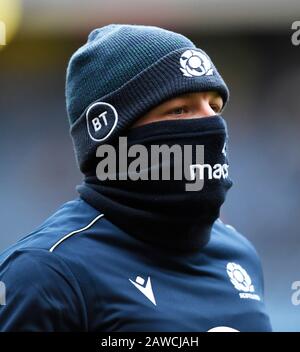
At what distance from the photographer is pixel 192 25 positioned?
6.36 meters

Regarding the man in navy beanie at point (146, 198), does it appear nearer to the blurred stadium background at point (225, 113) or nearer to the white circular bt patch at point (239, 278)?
the white circular bt patch at point (239, 278)

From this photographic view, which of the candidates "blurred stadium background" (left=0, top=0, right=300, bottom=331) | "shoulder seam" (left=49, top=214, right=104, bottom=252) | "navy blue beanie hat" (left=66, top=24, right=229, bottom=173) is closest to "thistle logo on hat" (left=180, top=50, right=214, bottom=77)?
"navy blue beanie hat" (left=66, top=24, right=229, bottom=173)

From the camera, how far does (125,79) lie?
1.84 meters

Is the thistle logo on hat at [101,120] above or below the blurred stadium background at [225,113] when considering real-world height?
below

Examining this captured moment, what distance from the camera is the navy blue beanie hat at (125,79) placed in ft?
5.95

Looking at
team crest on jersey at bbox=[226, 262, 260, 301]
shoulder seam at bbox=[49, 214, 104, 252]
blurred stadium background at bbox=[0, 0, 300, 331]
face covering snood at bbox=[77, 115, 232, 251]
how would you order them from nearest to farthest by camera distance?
1. shoulder seam at bbox=[49, 214, 104, 252]
2. face covering snood at bbox=[77, 115, 232, 251]
3. team crest on jersey at bbox=[226, 262, 260, 301]
4. blurred stadium background at bbox=[0, 0, 300, 331]

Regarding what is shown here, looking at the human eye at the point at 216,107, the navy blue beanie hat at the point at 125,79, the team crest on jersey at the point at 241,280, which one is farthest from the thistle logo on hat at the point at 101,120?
the team crest on jersey at the point at 241,280

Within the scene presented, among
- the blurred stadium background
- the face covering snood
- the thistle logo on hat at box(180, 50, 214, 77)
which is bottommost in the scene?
the face covering snood

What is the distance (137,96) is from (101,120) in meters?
0.11

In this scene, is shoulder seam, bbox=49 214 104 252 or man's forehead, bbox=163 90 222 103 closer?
shoulder seam, bbox=49 214 104 252

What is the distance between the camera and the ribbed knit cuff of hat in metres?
1.81

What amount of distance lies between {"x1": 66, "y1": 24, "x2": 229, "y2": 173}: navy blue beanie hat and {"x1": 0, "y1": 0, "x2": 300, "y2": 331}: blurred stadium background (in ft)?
13.5

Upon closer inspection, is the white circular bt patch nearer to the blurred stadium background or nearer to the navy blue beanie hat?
the navy blue beanie hat
